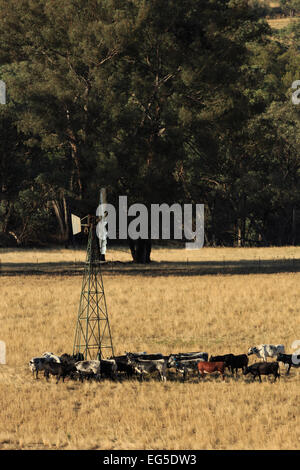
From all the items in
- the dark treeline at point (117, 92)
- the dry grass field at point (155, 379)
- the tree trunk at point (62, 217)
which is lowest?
the dry grass field at point (155, 379)

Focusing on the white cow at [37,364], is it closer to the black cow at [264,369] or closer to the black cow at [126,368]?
the black cow at [126,368]

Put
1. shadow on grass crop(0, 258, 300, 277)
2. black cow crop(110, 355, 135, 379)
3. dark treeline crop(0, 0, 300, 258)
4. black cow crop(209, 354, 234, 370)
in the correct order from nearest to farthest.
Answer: black cow crop(110, 355, 135, 379), black cow crop(209, 354, 234, 370), dark treeline crop(0, 0, 300, 258), shadow on grass crop(0, 258, 300, 277)

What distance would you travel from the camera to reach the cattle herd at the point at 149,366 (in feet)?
77.9

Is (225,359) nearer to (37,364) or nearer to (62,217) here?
(37,364)

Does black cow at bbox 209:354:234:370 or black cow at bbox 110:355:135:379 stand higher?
black cow at bbox 209:354:234:370

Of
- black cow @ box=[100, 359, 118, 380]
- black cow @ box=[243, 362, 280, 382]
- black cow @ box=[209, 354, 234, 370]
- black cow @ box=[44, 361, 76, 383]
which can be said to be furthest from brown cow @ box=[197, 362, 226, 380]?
black cow @ box=[44, 361, 76, 383]

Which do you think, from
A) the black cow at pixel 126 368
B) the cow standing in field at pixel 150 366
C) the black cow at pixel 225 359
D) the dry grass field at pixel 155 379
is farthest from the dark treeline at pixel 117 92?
the cow standing in field at pixel 150 366

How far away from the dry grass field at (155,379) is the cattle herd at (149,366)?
1.15 ft

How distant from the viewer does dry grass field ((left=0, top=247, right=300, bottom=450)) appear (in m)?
18.1

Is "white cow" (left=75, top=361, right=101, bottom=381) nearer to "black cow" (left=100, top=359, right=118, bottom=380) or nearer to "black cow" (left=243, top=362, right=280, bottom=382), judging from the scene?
"black cow" (left=100, top=359, right=118, bottom=380)

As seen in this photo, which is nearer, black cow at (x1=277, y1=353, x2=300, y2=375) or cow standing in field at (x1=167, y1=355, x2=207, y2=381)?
cow standing in field at (x1=167, y1=355, x2=207, y2=381)

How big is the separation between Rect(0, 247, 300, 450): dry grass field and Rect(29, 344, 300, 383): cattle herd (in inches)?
13.8

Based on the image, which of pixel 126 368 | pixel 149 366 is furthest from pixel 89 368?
pixel 149 366

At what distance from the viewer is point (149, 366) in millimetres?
23922
